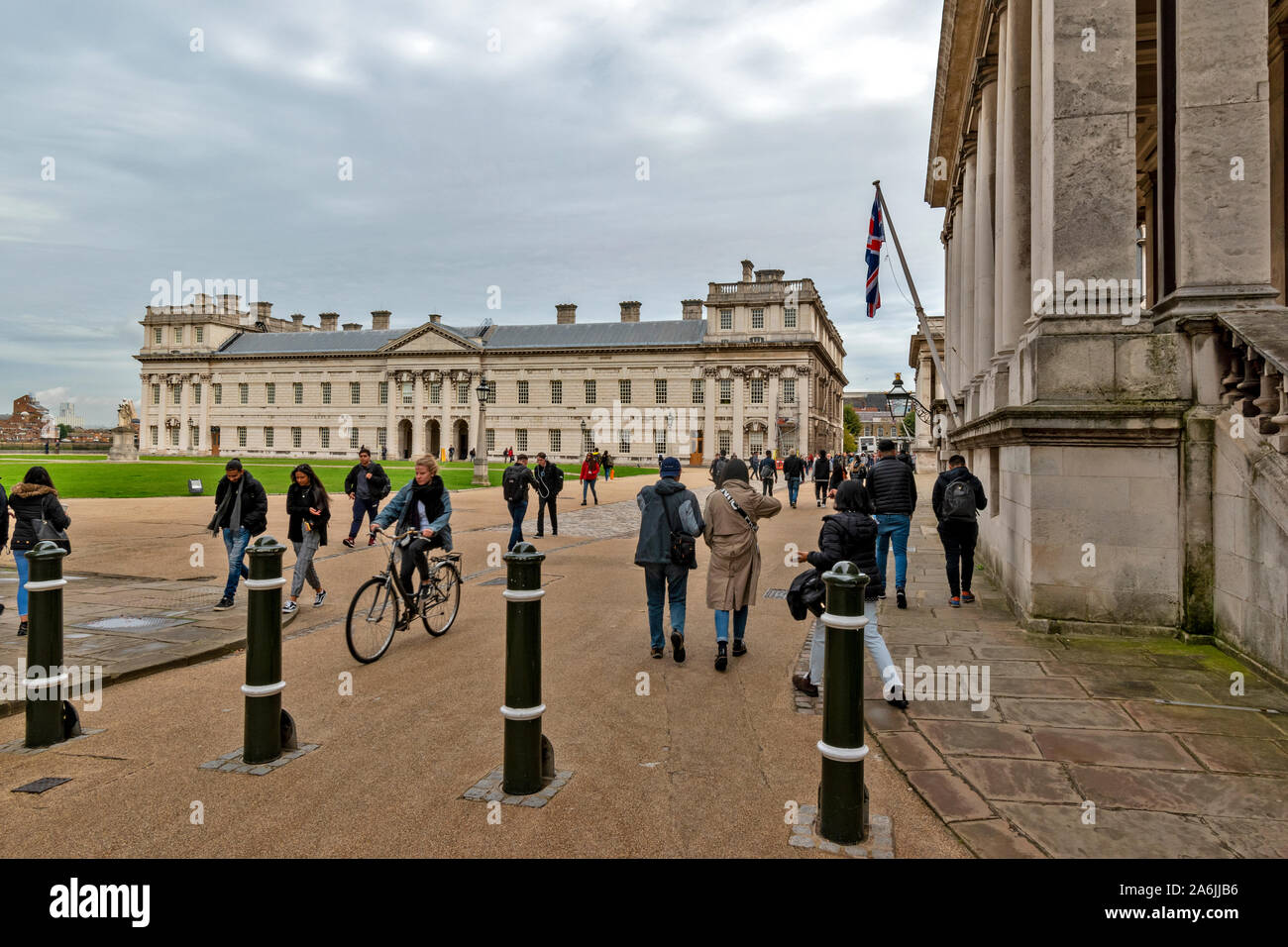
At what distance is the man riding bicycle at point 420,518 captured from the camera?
801 centimetres

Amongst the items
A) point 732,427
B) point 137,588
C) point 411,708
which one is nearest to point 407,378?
point 732,427

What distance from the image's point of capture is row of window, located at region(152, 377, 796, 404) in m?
82.1

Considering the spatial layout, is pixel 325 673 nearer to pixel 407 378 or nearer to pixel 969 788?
pixel 969 788

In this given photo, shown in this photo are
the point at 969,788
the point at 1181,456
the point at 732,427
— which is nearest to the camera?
the point at 969,788

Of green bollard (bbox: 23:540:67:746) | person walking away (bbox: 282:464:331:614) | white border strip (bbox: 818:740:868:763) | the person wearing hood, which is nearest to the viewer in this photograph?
white border strip (bbox: 818:740:868:763)

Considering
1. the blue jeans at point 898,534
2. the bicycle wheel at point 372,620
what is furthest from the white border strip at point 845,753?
the blue jeans at point 898,534

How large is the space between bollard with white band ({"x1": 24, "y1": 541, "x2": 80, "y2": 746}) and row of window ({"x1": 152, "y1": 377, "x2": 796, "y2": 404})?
243ft

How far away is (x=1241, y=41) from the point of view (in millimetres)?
7695

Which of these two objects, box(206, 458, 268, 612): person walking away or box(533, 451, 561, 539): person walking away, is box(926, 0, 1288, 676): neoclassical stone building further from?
box(533, 451, 561, 539): person walking away

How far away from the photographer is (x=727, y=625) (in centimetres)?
718

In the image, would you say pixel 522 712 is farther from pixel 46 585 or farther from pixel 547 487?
pixel 547 487

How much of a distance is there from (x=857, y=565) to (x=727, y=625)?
1.65 meters

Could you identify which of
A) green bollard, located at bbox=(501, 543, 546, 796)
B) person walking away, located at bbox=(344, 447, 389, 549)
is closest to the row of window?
person walking away, located at bbox=(344, 447, 389, 549)
